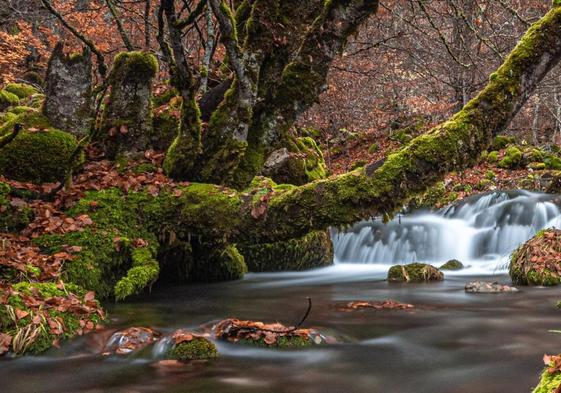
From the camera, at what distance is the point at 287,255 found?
32.3ft

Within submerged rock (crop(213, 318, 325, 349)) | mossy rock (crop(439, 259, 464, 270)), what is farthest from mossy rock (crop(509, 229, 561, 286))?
submerged rock (crop(213, 318, 325, 349))

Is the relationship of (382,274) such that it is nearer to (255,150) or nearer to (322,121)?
(255,150)

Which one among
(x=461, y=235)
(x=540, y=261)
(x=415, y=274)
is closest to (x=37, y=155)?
(x=415, y=274)

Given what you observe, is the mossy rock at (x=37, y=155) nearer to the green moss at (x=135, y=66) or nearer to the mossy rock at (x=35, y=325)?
the green moss at (x=135, y=66)

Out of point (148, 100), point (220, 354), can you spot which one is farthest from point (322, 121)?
point (220, 354)

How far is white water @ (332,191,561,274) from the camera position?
11188 mm

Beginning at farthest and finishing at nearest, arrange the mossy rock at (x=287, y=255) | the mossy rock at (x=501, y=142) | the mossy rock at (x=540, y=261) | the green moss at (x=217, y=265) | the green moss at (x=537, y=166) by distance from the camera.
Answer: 1. the mossy rock at (x=501, y=142)
2. the green moss at (x=537, y=166)
3. the mossy rock at (x=287, y=255)
4. the green moss at (x=217, y=265)
5. the mossy rock at (x=540, y=261)

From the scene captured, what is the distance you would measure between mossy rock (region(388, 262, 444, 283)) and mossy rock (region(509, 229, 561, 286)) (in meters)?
1.13

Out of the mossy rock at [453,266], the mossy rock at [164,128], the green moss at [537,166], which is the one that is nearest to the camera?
the mossy rock at [164,128]

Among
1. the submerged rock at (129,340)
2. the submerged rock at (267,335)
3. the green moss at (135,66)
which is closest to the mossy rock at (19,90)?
the green moss at (135,66)

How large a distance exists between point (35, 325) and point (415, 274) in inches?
227

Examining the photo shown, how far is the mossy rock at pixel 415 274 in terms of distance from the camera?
806 centimetres

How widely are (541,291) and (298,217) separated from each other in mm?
3491

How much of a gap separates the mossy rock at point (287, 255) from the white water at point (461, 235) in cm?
138
